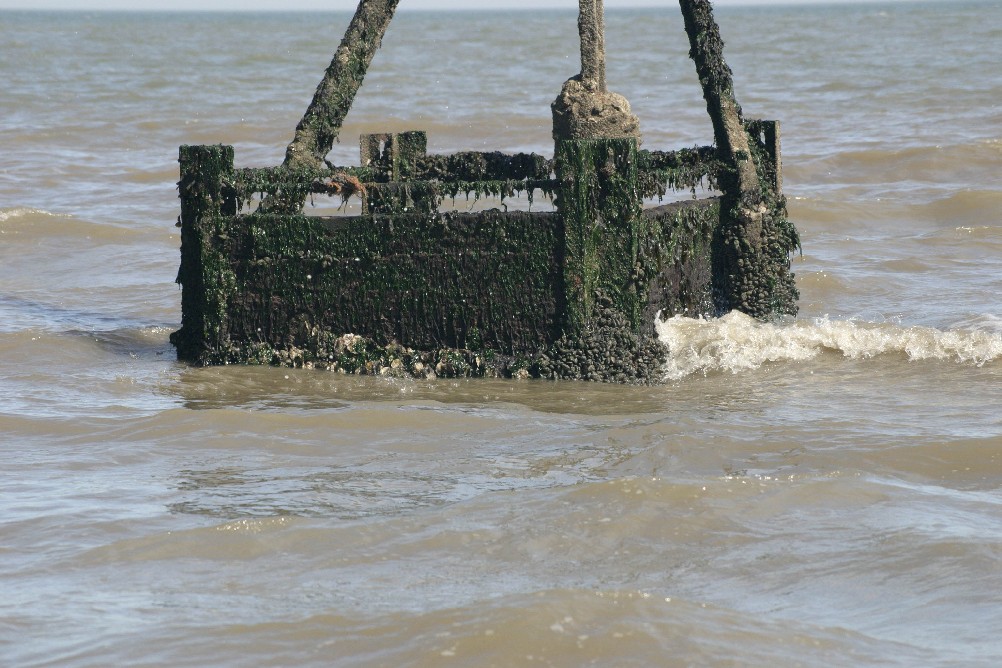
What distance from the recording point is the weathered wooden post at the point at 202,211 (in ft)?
24.6

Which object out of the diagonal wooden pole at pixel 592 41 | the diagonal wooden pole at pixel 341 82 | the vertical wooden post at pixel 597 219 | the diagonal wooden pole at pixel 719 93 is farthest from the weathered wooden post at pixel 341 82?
the diagonal wooden pole at pixel 719 93

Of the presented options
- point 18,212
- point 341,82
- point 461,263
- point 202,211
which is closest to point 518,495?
point 461,263

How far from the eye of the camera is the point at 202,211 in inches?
295

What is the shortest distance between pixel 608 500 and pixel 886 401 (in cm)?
255

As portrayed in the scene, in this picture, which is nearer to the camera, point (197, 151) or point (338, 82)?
point (197, 151)

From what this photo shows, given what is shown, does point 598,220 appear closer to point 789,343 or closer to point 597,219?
point 597,219

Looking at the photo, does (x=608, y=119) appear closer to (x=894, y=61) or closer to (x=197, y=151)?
(x=197, y=151)

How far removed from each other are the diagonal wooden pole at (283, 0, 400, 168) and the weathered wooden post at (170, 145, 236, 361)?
28.7 inches

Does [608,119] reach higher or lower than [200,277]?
higher

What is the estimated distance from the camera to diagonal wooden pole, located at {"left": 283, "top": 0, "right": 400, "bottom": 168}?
8.20 m

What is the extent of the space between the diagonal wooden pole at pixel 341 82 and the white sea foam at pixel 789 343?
241cm

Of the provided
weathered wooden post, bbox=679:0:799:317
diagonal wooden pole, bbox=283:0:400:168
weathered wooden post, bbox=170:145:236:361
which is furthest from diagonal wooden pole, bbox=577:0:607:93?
weathered wooden post, bbox=170:145:236:361

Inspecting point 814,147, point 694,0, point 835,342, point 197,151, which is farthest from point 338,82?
point 814,147

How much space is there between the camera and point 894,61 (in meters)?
40.9
